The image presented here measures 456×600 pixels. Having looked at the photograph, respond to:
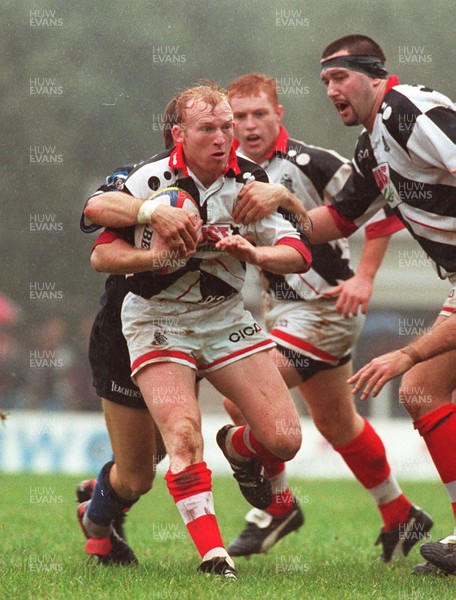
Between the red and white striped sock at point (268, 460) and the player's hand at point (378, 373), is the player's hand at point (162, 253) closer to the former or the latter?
the player's hand at point (378, 373)

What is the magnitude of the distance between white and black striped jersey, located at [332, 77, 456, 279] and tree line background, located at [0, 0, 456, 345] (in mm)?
8149

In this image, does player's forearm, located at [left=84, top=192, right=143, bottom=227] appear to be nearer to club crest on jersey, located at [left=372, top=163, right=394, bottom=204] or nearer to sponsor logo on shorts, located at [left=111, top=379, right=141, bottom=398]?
sponsor logo on shorts, located at [left=111, top=379, right=141, bottom=398]

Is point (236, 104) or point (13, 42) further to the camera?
point (13, 42)

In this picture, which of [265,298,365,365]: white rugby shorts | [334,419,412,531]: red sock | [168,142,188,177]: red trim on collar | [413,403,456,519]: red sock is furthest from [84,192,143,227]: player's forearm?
[334,419,412,531]: red sock

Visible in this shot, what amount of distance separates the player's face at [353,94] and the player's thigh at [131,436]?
182 centimetres

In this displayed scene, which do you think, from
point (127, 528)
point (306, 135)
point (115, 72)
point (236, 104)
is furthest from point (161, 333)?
point (115, 72)

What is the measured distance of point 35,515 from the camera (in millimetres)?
8703

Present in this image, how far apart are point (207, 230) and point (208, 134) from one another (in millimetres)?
432

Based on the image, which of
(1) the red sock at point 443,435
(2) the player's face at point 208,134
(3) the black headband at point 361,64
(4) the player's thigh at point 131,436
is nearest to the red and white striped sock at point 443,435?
(1) the red sock at point 443,435

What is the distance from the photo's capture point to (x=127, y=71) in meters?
15.8

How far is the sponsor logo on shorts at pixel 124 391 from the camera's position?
5.81 meters

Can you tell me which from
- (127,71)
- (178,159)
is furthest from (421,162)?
(127,71)

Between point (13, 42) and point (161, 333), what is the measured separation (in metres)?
10.8

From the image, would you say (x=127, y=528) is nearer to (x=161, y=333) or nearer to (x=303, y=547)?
(x=303, y=547)
